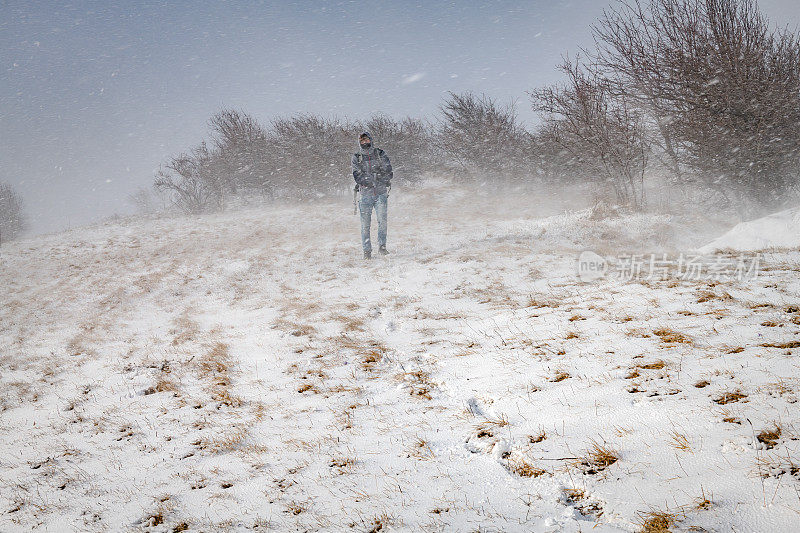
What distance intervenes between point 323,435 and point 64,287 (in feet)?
33.5

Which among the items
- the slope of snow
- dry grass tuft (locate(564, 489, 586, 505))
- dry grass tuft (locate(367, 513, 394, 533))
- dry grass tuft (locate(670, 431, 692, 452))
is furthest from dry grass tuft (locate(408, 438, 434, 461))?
the slope of snow

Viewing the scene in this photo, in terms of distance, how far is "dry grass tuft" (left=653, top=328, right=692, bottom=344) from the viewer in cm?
290

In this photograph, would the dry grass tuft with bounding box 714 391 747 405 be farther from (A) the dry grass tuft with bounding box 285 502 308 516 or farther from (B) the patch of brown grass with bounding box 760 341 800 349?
(A) the dry grass tuft with bounding box 285 502 308 516

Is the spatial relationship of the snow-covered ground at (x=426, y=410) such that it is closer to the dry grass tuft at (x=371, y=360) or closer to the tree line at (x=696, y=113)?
the dry grass tuft at (x=371, y=360)

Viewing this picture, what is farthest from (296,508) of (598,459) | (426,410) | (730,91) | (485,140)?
(485,140)

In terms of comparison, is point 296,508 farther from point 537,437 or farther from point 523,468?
point 537,437

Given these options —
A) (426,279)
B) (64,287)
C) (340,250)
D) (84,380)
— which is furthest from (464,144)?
(84,380)

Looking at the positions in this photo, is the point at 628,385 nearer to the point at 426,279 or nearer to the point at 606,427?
the point at 606,427

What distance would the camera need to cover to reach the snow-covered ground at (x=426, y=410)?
1.74 meters

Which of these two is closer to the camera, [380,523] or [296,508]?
[380,523]

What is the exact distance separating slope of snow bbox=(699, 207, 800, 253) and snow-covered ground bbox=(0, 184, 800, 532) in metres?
1.36

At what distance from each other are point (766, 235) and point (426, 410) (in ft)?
25.4

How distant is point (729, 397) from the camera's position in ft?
6.85

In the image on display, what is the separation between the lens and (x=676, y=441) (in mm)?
1852
